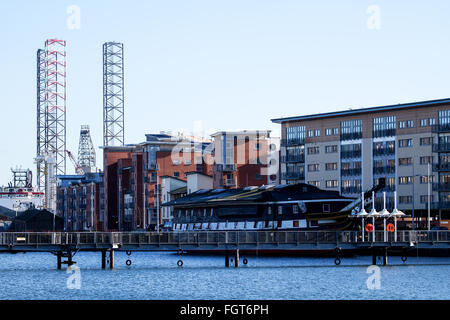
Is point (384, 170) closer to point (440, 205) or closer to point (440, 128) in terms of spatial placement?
point (440, 128)

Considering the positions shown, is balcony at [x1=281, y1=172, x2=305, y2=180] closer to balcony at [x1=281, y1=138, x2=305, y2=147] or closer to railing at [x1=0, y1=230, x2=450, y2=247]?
balcony at [x1=281, y1=138, x2=305, y2=147]

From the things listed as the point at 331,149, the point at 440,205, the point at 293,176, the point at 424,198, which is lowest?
the point at 440,205

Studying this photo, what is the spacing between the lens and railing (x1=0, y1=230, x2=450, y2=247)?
244 feet

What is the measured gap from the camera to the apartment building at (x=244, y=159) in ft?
528

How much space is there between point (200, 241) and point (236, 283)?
15.4m

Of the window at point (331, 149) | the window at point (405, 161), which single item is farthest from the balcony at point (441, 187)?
the window at point (331, 149)

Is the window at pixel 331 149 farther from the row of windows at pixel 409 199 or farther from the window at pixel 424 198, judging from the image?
the window at pixel 424 198

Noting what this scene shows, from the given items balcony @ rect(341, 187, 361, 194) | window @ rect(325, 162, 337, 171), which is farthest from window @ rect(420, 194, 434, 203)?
window @ rect(325, 162, 337, 171)

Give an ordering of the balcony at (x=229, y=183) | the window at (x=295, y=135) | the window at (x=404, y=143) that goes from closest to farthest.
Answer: the window at (x=404, y=143) → the window at (x=295, y=135) → the balcony at (x=229, y=183)

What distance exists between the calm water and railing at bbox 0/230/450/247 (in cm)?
267

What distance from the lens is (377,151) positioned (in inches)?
5399

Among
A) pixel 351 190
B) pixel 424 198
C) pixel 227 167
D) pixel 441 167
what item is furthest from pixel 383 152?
pixel 227 167
